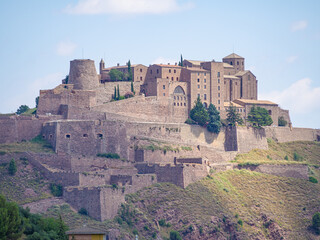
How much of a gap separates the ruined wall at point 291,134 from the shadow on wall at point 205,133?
34.8 feet

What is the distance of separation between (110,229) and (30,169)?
1079cm

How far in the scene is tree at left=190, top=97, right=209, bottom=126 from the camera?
106938 millimetres

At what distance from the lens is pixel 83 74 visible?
10281 cm

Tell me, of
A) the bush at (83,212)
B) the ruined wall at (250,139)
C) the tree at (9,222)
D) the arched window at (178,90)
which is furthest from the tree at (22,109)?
the tree at (9,222)

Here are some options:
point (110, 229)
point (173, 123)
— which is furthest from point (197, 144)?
point (110, 229)

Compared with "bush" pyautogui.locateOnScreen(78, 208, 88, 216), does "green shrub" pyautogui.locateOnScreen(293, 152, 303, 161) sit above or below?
above

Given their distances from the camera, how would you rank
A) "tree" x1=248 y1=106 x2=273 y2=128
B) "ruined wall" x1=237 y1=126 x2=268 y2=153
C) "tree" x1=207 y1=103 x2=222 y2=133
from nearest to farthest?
"tree" x1=207 y1=103 x2=222 y2=133
"ruined wall" x1=237 y1=126 x2=268 y2=153
"tree" x1=248 y1=106 x2=273 y2=128

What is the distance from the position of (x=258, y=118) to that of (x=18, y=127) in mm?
34347

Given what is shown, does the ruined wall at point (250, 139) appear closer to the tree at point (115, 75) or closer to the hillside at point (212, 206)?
the hillside at point (212, 206)

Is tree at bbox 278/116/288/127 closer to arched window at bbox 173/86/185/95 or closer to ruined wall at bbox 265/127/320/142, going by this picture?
ruined wall at bbox 265/127/320/142

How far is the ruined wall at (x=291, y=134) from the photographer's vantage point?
11625cm

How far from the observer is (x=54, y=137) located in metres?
91.9

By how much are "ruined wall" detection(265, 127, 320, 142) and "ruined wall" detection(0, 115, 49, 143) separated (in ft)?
109

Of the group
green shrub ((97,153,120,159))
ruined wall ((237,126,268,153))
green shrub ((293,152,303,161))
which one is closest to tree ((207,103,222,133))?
ruined wall ((237,126,268,153))
